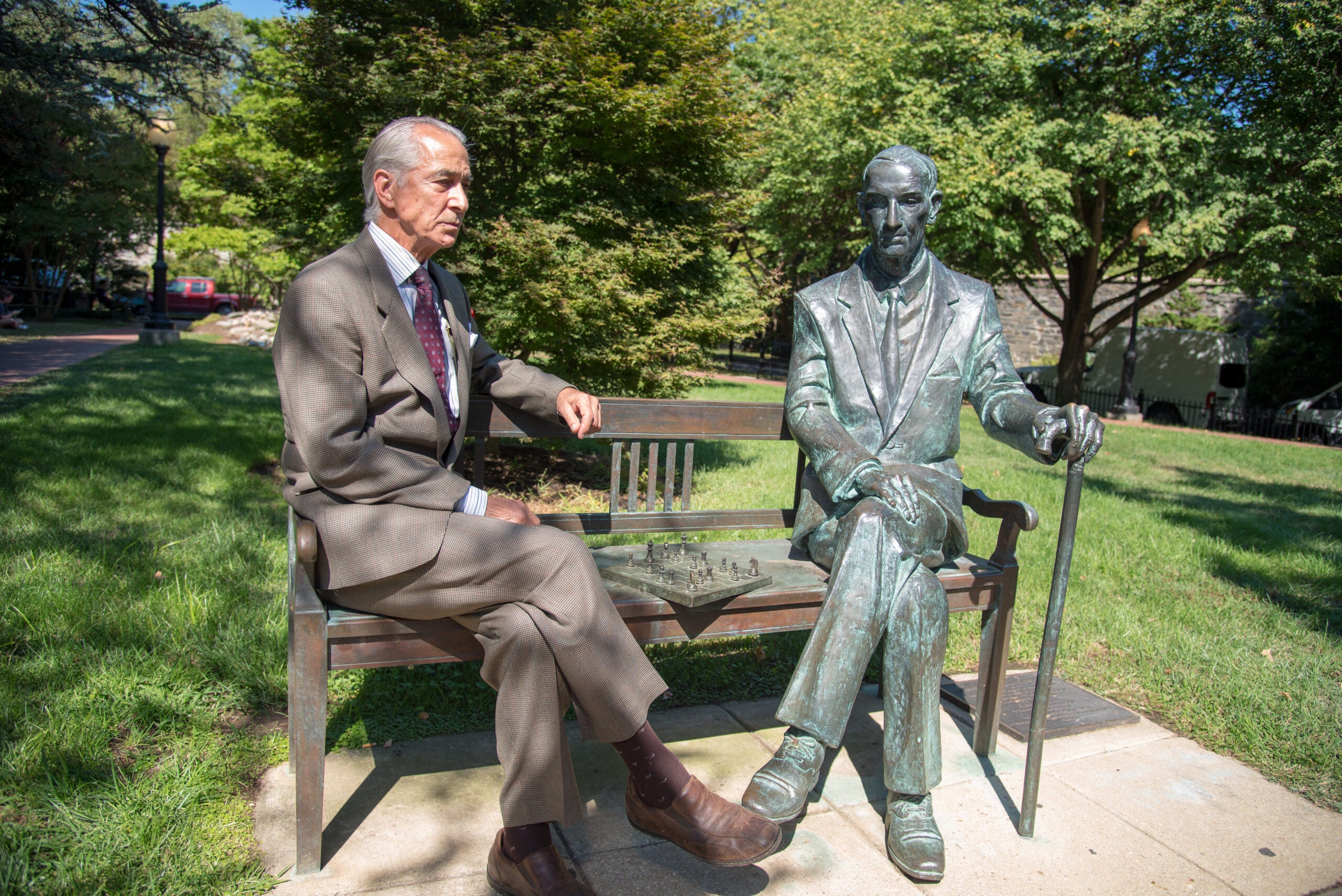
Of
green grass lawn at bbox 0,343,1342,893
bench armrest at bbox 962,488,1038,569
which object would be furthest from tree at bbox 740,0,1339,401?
bench armrest at bbox 962,488,1038,569

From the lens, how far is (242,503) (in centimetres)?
577

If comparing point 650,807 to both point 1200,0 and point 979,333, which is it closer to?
point 979,333

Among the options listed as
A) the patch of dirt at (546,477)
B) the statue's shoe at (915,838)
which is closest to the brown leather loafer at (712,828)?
the statue's shoe at (915,838)

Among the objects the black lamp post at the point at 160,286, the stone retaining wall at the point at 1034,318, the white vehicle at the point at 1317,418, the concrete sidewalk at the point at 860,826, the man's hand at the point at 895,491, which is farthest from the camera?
the stone retaining wall at the point at 1034,318

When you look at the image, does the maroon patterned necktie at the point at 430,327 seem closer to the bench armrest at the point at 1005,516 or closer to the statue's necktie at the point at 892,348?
the statue's necktie at the point at 892,348

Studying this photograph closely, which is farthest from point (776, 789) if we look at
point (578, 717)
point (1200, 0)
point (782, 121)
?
point (782, 121)

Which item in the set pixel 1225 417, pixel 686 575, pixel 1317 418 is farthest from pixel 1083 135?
pixel 686 575

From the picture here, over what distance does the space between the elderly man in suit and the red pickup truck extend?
121 ft

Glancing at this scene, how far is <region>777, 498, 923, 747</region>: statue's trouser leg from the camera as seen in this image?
2.63 m

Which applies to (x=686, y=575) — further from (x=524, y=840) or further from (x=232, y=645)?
(x=232, y=645)

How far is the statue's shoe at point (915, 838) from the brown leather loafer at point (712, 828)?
0.37 metres

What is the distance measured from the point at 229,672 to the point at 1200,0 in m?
16.7

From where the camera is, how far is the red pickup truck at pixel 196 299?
35.3 m

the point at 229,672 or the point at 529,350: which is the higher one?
the point at 529,350
